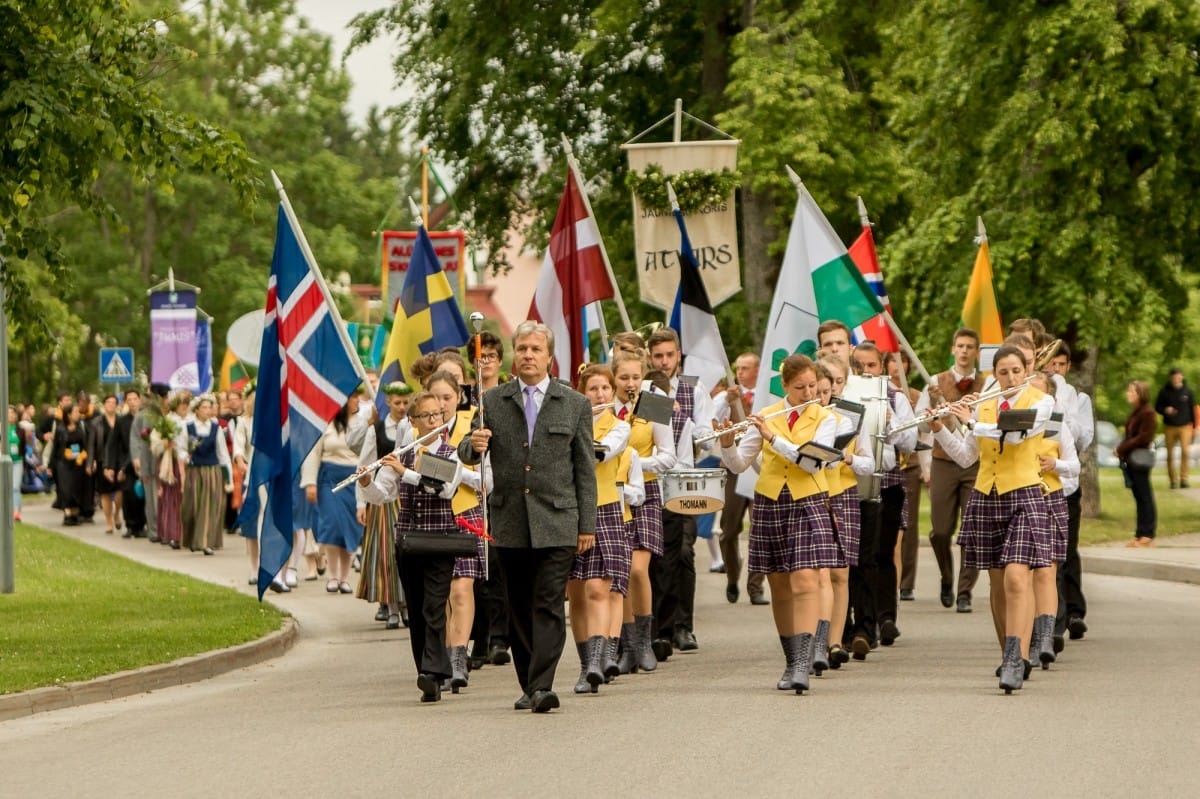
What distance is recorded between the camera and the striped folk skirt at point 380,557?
16.4 metres

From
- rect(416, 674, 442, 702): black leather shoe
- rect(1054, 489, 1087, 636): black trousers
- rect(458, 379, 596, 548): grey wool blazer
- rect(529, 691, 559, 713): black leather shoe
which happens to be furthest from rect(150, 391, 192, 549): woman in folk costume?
rect(529, 691, 559, 713): black leather shoe

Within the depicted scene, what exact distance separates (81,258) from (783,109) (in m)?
38.3

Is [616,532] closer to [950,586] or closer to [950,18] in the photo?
[950,586]

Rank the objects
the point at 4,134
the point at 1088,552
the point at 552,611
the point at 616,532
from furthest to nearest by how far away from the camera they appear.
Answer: the point at 1088,552
the point at 4,134
the point at 616,532
the point at 552,611

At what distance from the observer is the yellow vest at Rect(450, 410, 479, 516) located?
11695mm

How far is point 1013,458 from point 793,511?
47.0 inches

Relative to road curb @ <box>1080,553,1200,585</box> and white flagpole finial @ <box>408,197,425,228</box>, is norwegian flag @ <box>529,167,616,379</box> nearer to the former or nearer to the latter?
white flagpole finial @ <box>408,197,425,228</box>

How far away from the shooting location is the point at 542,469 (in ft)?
36.1

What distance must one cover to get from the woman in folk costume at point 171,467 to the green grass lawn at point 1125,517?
906 cm

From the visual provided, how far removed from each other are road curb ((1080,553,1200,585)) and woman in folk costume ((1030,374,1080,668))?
7805mm

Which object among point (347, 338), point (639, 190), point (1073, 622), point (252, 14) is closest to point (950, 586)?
point (1073, 622)

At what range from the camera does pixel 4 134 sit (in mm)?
13898

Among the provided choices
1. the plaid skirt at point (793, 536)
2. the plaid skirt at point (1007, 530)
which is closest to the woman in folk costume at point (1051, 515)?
the plaid skirt at point (1007, 530)

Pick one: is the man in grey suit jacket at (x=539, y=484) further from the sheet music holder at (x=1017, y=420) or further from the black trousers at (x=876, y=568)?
the black trousers at (x=876, y=568)
